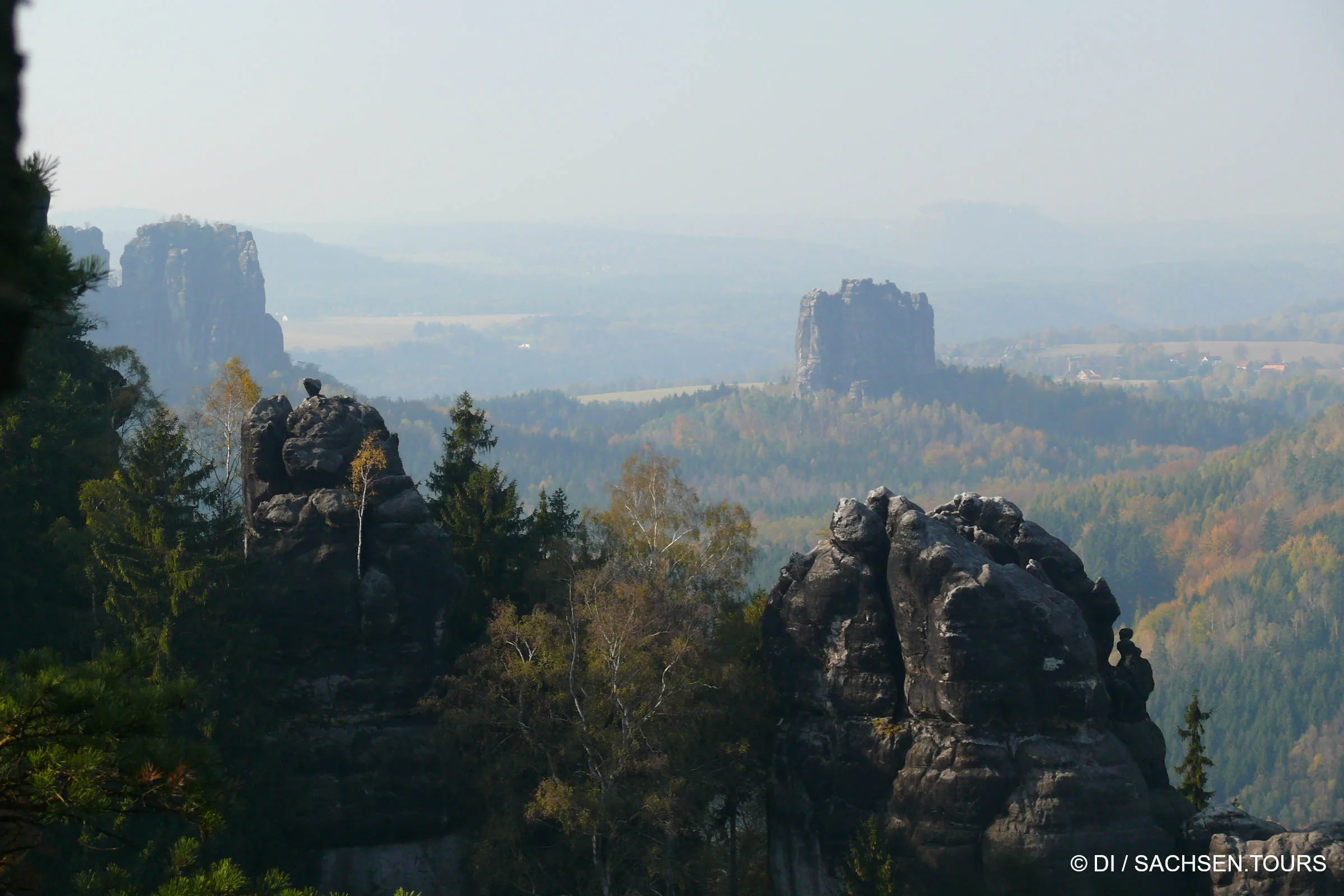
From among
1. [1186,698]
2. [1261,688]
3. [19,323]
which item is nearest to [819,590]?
[19,323]

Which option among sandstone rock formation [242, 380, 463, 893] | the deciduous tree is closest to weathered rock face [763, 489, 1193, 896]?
the deciduous tree

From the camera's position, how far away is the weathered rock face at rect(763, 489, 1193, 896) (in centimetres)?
4094

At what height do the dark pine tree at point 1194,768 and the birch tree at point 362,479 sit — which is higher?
the birch tree at point 362,479

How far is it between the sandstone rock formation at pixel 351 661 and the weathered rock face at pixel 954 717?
10.5 metres

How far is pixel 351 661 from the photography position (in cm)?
4378

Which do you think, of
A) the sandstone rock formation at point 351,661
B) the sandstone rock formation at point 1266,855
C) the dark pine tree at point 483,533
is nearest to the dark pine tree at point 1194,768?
the sandstone rock formation at point 1266,855

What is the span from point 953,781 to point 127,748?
30733mm

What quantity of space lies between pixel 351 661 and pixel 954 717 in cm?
1769

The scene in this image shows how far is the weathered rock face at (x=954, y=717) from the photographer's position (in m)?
40.9

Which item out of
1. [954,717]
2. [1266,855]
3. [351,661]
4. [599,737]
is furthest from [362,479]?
[1266,855]

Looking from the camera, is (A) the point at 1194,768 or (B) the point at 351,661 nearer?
(B) the point at 351,661

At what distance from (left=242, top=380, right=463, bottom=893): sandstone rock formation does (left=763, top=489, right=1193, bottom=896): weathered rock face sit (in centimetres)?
1053

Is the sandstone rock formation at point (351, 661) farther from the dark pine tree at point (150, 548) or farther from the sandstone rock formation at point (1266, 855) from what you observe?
the sandstone rock formation at point (1266, 855)

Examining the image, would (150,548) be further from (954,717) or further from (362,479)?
(954,717)
